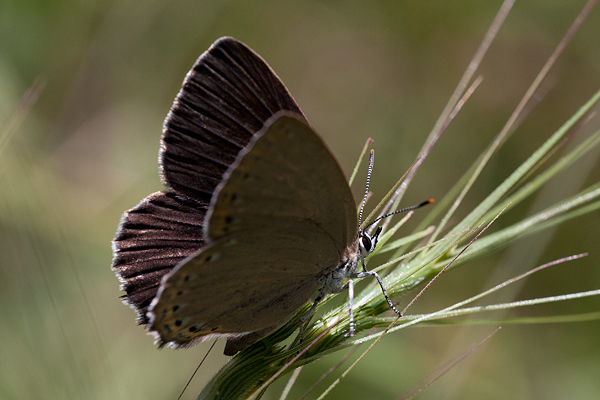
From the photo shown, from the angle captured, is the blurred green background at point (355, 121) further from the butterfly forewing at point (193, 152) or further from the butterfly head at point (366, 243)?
the butterfly head at point (366, 243)

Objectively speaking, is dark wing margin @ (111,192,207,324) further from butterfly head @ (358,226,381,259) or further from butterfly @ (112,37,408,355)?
butterfly head @ (358,226,381,259)

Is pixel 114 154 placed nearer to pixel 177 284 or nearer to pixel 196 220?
pixel 196 220

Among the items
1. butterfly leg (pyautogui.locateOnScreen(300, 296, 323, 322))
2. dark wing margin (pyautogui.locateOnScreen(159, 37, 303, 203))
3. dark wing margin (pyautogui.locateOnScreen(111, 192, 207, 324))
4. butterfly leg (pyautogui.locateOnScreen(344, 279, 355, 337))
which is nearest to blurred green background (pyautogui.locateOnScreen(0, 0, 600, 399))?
dark wing margin (pyautogui.locateOnScreen(111, 192, 207, 324))

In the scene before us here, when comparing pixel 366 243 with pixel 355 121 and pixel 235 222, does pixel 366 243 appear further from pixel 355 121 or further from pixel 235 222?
pixel 355 121

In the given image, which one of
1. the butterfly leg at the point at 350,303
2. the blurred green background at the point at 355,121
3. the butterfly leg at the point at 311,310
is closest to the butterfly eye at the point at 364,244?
the butterfly leg at the point at 350,303

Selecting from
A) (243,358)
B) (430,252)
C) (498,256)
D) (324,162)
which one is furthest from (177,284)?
(498,256)

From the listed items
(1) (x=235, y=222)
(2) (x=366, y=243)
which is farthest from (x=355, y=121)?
(1) (x=235, y=222)

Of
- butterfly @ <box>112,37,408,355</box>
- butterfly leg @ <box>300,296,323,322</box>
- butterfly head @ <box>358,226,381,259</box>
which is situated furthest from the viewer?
butterfly head @ <box>358,226,381,259</box>
